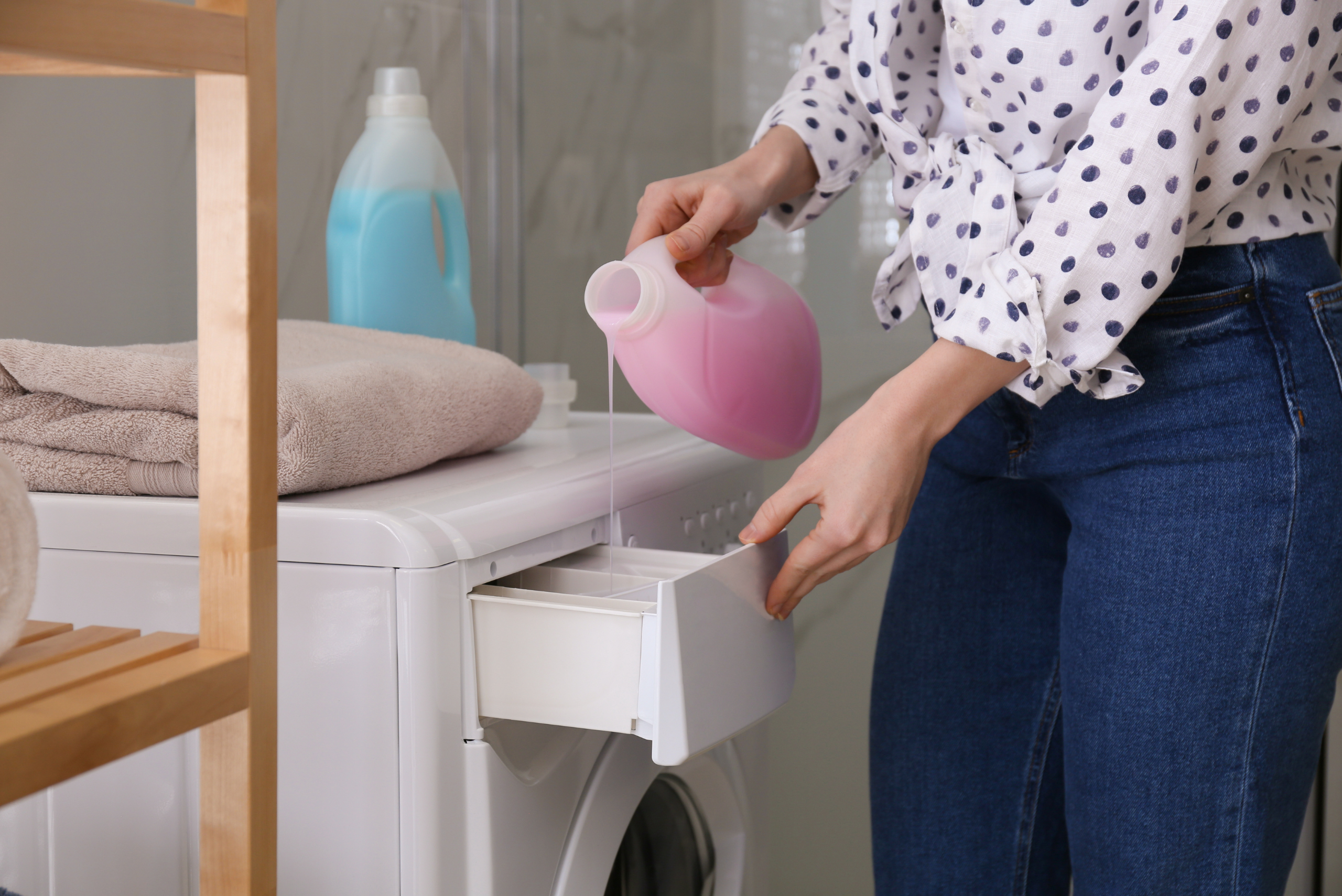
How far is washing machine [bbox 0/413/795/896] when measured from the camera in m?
0.65

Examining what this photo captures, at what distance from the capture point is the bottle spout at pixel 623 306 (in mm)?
719

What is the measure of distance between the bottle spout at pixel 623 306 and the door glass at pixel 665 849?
1.37ft

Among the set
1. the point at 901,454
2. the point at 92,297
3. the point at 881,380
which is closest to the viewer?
the point at 901,454

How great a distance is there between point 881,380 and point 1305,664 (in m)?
1.05

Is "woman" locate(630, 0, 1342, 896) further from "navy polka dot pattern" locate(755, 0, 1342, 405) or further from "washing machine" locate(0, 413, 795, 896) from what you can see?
"washing machine" locate(0, 413, 795, 896)

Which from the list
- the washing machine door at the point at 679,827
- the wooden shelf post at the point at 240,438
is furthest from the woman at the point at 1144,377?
the wooden shelf post at the point at 240,438

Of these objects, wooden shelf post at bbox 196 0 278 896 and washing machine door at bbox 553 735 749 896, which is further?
washing machine door at bbox 553 735 749 896

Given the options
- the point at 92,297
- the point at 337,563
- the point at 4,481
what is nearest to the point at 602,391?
the point at 92,297

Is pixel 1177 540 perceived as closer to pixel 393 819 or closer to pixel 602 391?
pixel 393 819

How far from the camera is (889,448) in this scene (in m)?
0.64

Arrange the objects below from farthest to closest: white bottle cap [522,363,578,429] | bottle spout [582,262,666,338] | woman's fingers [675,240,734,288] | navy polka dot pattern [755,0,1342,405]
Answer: white bottle cap [522,363,578,429]
woman's fingers [675,240,734,288]
bottle spout [582,262,666,338]
navy polka dot pattern [755,0,1342,405]

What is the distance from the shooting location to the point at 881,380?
169 cm

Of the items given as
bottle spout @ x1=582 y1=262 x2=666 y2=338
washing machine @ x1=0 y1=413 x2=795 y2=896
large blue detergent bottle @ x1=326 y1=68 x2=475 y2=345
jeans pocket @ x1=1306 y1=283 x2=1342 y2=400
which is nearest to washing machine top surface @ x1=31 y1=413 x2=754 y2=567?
washing machine @ x1=0 y1=413 x2=795 y2=896

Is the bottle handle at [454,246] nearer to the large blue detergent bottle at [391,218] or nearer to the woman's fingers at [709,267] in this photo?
the large blue detergent bottle at [391,218]
